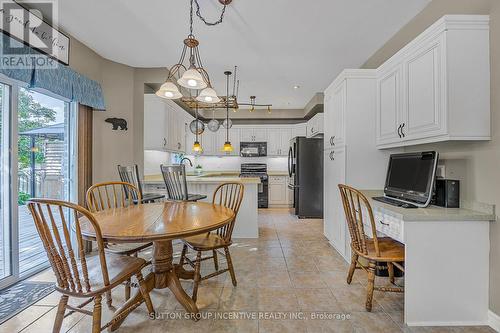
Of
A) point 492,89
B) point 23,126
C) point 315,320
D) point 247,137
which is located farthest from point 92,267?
point 247,137

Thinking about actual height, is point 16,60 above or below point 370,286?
above

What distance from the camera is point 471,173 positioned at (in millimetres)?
1900

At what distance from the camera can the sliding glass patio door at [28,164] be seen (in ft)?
7.78

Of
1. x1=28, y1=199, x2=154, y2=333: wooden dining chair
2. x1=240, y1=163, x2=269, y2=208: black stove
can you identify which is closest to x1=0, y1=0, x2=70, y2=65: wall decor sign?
x1=28, y1=199, x2=154, y2=333: wooden dining chair

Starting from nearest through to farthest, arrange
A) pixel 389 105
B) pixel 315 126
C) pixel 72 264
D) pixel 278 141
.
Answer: pixel 72 264
pixel 389 105
pixel 315 126
pixel 278 141

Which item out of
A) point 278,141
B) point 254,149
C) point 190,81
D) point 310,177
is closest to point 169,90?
point 190,81

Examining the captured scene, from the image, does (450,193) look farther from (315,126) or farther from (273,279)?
(315,126)

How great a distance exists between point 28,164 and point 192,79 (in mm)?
1998

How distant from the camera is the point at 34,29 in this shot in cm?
239

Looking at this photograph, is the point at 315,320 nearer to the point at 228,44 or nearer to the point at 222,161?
the point at 228,44

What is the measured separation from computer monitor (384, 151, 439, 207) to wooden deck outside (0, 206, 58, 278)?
11.9 feet

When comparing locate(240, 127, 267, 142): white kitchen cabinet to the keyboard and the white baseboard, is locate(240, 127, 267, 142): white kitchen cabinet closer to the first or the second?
the keyboard

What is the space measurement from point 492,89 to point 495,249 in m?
1.10

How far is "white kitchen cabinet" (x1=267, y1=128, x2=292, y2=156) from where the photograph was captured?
690 centimetres
